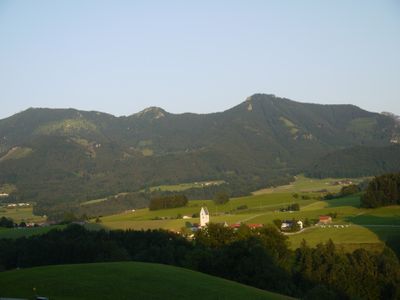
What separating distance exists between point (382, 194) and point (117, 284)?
58107mm

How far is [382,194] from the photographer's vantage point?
266 feet

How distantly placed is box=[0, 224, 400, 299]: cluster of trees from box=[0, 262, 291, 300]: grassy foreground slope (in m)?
7.15

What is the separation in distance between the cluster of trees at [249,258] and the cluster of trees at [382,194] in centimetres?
2853

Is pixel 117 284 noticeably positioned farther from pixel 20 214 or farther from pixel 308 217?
pixel 20 214

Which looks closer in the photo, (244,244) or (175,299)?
(175,299)

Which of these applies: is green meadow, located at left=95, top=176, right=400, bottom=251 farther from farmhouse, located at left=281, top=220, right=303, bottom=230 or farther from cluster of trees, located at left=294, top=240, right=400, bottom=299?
cluster of trees, located at left=294, top=240, right=400, bottom=299

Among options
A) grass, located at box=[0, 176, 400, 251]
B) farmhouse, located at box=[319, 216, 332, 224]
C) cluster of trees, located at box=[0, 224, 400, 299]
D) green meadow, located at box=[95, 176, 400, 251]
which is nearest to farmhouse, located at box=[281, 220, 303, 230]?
green meadow, located at box=[95, 176, 400, 251]

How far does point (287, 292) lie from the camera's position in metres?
39.9

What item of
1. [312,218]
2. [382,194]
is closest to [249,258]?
[312,218]

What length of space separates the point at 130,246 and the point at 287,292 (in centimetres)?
2221

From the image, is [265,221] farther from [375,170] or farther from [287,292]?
[375,170]

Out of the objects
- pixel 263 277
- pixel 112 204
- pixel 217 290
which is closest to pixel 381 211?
pixel 263 277

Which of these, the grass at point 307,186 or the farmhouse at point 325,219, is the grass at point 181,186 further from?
the farmhouse at point 325,219

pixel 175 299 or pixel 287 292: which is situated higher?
pixel 175 299
